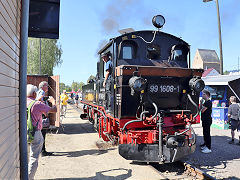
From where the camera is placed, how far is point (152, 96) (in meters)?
4.92

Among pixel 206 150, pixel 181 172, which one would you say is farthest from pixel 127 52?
pixel 206 150

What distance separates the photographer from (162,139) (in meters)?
4.50

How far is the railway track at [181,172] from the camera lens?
437 cm

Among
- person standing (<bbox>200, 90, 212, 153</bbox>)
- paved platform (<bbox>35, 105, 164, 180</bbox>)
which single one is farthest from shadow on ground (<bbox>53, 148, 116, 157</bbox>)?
person standing (<bbox>200, 90, 212, 153</bbox>)

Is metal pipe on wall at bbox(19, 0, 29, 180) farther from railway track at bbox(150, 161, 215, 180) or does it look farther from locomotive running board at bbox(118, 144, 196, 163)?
railway track at bbox(150, 161, 215, 180)

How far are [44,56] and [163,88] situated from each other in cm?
2786

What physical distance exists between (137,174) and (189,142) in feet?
4.65

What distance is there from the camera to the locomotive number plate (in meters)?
4.90

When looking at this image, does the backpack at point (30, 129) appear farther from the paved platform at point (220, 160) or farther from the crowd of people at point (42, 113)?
the paved platform at point (220, 160)

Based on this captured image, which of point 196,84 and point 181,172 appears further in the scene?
point 196,84

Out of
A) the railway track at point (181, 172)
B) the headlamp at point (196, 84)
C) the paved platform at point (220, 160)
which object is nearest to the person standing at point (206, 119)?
the paved platform at point (220, 160)

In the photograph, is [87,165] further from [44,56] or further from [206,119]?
[44,56]

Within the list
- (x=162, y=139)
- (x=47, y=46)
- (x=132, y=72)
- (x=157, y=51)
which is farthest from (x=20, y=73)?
(x=47, y=46)

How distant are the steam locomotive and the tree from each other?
25.7m
